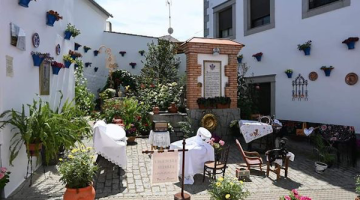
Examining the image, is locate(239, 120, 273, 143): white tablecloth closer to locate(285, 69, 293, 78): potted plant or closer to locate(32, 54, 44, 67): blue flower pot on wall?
locate(285, 69, 293, 78): potted plant

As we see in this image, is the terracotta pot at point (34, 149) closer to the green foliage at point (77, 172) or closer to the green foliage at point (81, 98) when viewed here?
the green foliage at point (77, 172)

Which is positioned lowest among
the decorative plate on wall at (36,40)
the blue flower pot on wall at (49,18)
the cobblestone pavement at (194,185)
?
the cobblestone pavement at (194,185)

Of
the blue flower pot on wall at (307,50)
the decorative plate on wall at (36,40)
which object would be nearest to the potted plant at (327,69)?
the blue flower pot on wall at (307,50)

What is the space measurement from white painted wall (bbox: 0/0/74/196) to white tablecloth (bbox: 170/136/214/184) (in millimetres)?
2888

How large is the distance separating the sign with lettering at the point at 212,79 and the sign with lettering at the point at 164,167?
16.1 feet

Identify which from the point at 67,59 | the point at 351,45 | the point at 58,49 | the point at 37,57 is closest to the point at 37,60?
the point at 37,57

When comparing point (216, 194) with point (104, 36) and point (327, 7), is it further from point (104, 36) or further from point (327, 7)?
point (104, 36)

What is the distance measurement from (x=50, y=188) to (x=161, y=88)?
20.5ft

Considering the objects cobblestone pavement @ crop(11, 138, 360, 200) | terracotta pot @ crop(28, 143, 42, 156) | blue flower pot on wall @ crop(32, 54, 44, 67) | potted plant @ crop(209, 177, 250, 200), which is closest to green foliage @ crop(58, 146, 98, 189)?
cobblestone pavement @ crop(11, 138, 360, 200)

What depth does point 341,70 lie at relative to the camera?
7570 millimetres

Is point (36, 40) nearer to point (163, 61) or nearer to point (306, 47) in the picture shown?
point (306, 47)

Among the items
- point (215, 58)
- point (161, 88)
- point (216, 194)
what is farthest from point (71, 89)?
point (216, 194)

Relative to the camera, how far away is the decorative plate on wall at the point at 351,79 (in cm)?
715

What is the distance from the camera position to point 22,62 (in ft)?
15.8
